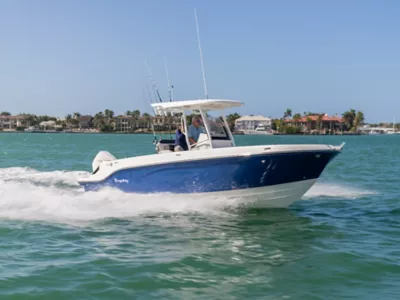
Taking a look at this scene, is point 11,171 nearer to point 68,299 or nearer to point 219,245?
point 219,245

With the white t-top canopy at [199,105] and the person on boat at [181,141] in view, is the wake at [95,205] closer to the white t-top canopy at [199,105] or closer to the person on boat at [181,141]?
the person on boat at [181,141]

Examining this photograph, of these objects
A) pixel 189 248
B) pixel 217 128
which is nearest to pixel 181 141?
pixel 217 128

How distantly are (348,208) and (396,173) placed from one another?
1291 cm

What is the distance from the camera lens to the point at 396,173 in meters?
24.7

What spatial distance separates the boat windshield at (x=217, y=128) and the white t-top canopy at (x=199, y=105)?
0.93 feet

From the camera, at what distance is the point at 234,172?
→ 36.1 feet

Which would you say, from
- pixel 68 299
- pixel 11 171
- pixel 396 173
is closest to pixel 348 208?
pixel 68 299

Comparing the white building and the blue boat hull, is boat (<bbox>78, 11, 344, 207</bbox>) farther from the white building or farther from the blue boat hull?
the white building

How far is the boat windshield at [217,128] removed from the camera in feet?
39.4

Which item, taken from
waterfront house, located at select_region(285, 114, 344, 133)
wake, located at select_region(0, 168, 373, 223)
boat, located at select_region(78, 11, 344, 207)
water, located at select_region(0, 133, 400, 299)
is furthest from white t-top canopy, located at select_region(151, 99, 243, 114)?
waterfront house, located at select_region(285, 114, 344, 133)

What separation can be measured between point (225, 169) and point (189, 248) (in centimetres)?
282

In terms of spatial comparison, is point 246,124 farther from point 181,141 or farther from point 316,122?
point 316,122

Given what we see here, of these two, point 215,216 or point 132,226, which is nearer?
point 132,226

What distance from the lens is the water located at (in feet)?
21.6
